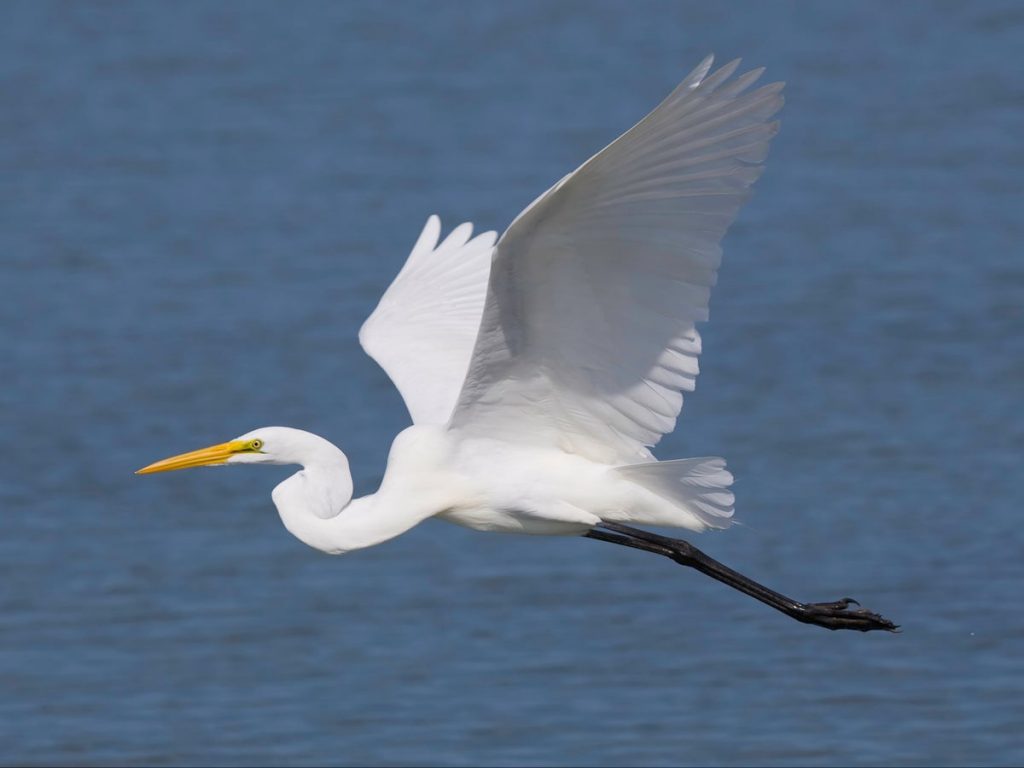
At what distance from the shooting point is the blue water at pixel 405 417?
1085 cm

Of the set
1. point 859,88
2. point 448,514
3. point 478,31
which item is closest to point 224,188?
point 478,31

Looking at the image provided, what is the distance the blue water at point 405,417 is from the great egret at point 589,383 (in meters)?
2.28

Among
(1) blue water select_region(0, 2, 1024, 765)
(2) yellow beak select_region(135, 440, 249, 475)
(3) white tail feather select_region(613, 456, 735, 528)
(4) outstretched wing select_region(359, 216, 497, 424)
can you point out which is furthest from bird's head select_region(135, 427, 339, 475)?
(1) blue water select_region(0, 2, 1024, 765)

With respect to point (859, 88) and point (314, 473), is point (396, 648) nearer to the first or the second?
point (314, 473)

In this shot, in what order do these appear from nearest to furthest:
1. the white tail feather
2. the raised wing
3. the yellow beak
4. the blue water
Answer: the raised wing → the white tail feather → the yellow beak → the blue water

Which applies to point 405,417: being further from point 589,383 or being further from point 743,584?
point 589,383

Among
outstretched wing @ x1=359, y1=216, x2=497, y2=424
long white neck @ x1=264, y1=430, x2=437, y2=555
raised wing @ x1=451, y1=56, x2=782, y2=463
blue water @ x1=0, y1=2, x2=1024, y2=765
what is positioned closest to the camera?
raised wing @ x1=451, y1=56, x2=782, y2=463

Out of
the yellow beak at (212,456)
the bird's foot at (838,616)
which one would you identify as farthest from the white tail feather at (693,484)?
the yellow beak at (212,456)

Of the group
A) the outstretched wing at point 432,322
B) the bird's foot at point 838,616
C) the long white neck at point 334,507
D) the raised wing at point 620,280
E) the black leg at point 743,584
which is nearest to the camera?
the raised wing at point 620,280

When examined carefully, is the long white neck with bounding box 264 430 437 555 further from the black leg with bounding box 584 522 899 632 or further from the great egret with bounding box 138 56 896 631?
the black leg with bounding box 584 522 899 632

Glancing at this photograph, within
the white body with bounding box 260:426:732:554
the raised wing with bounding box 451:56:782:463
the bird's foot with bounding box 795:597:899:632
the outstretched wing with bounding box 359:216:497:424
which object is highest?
the outstretched wing with bounding box 359:216:497:424

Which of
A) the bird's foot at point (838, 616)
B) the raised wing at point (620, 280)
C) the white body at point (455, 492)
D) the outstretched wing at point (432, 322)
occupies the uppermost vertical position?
the outstretched wing at point (432, 322)

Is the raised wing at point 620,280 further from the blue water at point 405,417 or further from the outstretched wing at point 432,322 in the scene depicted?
the blue water at point 405,417

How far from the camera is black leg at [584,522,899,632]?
26.7 ft
